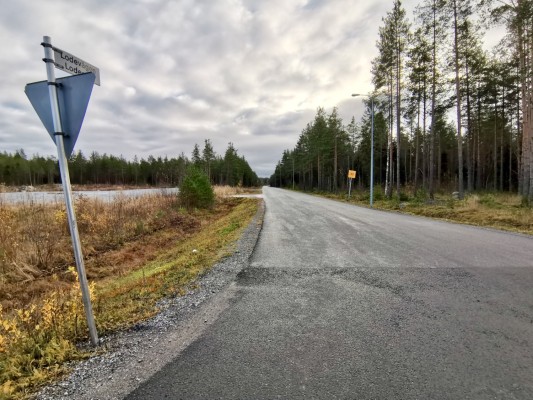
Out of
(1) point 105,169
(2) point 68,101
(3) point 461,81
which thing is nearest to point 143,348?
(2) point 68,101

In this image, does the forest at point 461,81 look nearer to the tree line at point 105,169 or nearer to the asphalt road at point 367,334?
the asphalt road at point 367,334

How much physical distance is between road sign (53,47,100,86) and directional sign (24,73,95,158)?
0.51 feet

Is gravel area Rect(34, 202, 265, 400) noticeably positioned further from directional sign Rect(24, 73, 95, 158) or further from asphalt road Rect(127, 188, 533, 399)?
directional sign Rect(24, 73, 95, 158)

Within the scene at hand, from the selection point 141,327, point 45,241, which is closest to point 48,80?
point 141,327

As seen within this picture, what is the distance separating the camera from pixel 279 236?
8.77 meters

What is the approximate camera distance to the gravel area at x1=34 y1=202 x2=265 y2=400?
2312mm

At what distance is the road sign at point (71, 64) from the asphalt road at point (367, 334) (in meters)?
2.94

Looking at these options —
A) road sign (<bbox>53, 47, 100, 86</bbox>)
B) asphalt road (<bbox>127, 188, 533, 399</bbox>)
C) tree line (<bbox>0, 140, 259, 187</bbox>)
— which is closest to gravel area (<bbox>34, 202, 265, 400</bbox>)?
asphalt road (<bbox>127, 188, 533, 399</bbox>)

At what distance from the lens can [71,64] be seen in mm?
2828

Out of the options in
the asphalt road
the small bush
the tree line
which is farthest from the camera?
the tree line

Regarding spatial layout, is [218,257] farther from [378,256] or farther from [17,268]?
[17,268]

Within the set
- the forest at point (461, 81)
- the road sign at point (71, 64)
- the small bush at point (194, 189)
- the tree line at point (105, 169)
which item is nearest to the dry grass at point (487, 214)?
the forest at point (461, 81)

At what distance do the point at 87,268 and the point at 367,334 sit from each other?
8789mm

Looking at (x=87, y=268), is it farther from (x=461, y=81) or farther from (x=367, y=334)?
(x=461, y=81)
